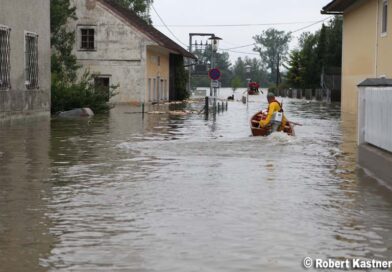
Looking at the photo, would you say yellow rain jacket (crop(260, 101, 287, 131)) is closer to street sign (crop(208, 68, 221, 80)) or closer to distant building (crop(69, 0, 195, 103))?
street sign (crop(208, 68, 221, 80))

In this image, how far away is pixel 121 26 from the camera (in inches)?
1880

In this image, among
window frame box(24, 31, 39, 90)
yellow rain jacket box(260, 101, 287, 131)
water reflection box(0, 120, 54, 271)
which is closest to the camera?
water reflection box(0, 120, 54, 271)

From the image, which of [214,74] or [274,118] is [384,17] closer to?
[214,74]

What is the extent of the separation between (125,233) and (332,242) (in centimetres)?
201

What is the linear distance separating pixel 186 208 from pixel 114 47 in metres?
40.8

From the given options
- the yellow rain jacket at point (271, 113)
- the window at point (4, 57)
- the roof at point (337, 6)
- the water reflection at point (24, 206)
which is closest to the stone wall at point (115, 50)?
the roof at point (337, 6)

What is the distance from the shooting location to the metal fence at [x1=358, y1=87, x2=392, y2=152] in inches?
428

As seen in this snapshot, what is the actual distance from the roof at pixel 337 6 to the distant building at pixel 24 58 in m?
13.8

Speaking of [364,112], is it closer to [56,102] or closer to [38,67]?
[38,67]

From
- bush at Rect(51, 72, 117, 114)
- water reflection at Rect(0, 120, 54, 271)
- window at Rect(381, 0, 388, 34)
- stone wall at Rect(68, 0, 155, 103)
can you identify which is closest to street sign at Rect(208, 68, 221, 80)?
bush at Rect(51, 72, 117, 114)

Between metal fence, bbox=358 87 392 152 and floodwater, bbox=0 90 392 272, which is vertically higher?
metal fence, bbox=358 87 392 152

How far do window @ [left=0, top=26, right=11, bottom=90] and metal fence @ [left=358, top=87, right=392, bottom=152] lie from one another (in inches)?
528

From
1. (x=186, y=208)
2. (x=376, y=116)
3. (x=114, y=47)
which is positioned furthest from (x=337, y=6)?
(x=186, y=208)

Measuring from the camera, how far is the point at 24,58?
81.1 feet
